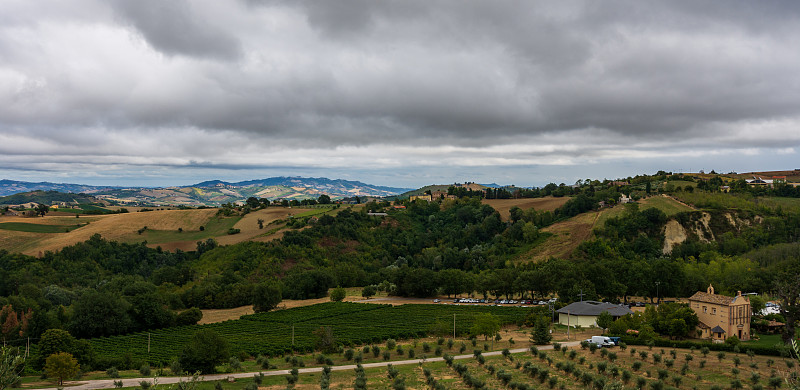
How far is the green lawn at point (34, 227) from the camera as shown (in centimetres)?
12206

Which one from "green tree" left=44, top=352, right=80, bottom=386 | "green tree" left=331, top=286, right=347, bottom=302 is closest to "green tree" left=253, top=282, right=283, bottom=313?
"green tree" left=331, top=286, right=347, bottom=302

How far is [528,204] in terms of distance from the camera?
516 feet

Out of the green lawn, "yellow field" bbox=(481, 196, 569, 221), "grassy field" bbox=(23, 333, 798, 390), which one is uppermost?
"yellow field" bbox=(481, 196, 569, 221)

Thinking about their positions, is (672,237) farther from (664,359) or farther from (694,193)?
(664,359)

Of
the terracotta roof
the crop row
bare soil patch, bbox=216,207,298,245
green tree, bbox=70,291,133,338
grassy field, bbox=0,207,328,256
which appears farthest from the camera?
bare soil patch, bbox=216,207,298,245

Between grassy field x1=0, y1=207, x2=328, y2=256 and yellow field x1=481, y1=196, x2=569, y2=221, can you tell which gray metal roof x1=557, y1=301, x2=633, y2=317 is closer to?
yellow field x1=481, y1=196, x2=569, y2=221

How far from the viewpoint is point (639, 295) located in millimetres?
83750

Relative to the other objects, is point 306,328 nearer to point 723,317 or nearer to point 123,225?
A: point 723,317

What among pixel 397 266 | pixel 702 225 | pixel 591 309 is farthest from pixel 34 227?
pixel 702 225

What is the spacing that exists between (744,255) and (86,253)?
14159cm

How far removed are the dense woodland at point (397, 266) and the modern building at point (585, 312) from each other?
6961mm

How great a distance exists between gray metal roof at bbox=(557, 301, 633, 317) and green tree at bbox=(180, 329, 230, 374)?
45983 millimetres

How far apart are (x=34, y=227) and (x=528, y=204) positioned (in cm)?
13746

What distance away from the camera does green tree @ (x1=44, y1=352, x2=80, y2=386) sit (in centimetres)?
3828
